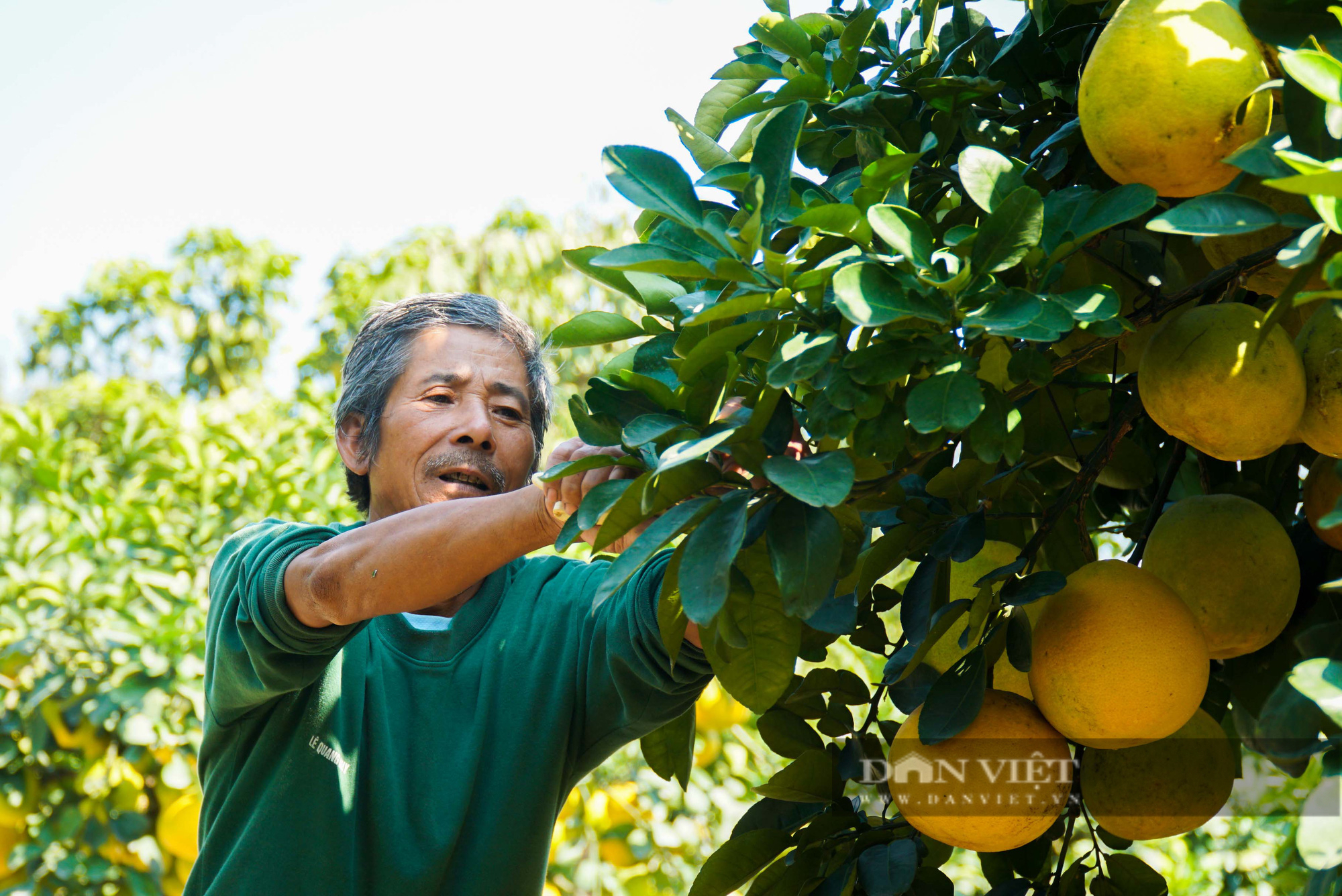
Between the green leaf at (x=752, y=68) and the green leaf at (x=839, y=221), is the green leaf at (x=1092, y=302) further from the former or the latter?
the green leaf at (x=752, y=68)

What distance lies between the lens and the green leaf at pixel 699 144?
104 centimetres

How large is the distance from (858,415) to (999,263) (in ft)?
0.46

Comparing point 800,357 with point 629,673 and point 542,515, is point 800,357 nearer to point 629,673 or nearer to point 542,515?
point 542,515

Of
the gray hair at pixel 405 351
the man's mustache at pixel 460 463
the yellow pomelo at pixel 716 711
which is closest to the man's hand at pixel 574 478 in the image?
the man's mustache at pixel 460 463

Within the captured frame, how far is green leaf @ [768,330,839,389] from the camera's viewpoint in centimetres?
73

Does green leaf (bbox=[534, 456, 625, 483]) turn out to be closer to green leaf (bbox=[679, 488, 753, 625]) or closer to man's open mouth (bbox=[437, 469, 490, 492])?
green leaf (bbox=[679, 488, 753, 625])

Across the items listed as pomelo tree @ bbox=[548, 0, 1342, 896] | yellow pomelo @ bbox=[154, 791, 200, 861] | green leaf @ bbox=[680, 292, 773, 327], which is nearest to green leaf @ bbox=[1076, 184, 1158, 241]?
pomelo tree @ bbox=[548, 0, 1342, 896]

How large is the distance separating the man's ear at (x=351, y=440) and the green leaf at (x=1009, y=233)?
1.49 m

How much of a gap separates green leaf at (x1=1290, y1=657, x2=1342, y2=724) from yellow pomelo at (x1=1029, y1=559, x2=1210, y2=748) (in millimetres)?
233

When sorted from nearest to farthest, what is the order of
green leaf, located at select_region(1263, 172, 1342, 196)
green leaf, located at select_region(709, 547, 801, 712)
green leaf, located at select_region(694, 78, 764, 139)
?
green leaf, located at select_region(1263, 172, 1342, 196)
green leaf, located at select_region(709, 547, 801, 712)
green leaf, located at select_region(694, 78, 764, 139)

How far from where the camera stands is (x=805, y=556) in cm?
76

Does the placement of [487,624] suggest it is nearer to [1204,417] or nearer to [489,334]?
[489,334]

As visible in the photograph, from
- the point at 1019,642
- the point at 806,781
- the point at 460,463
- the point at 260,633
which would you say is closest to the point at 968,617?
the point at 1019,642

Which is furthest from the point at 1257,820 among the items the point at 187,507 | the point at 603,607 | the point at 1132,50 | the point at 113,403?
the point at 113,403
